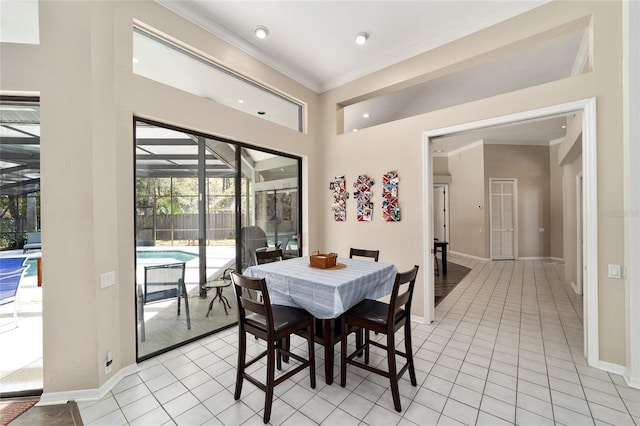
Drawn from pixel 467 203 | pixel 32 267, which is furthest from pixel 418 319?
pixel 467 203

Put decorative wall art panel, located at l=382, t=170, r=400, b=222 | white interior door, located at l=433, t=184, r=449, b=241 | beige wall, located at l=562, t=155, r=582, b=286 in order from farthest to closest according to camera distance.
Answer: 1. white interior door, located at l=433, t=184, r=449, b=241
2. beige wall, located at l=562, t=155, r=582, b=286
3. decorative wall art panel, located at l=382, t=170, r=400, b=222

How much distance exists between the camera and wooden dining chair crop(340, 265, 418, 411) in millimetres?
1928

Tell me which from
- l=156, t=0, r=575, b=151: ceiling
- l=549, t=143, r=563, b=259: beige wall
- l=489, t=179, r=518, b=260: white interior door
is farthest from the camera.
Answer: l=489, t=179, r=518, b=260: white interior door

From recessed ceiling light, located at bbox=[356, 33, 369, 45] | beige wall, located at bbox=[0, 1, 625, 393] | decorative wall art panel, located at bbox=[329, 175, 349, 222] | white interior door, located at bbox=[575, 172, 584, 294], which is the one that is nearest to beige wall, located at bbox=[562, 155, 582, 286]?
white interior door, located at bbox=[575, 172, 584, 294]

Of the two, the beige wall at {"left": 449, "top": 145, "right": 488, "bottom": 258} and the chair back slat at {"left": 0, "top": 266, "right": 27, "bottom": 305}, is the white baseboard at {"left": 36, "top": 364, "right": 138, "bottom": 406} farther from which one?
the beige wall at {"left": 449, "top": 145, "right": 488, "bottom": 258}

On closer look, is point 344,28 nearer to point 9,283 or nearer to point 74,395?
point 9,283

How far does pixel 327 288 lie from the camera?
2031 mm

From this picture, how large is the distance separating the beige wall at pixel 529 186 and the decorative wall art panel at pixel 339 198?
5996 mm

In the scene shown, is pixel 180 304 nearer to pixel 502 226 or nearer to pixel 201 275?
pixel 201 275

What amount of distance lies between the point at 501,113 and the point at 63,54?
4129mm

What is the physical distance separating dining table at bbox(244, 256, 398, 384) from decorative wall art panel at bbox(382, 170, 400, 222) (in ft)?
3.97

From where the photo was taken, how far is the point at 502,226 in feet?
26.2

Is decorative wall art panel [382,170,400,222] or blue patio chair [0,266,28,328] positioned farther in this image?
decorative wall art panel [382,170,400,222]

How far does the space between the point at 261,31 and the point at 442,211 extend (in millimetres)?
8252
